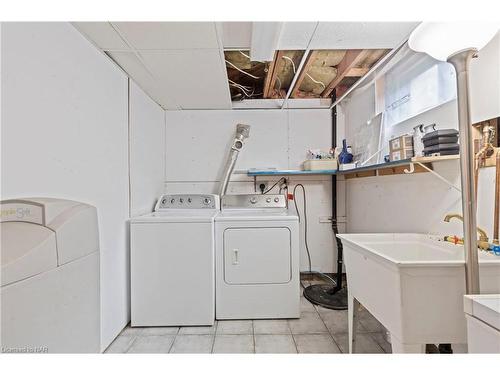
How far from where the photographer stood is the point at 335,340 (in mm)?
1703

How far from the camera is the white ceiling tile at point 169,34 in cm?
135

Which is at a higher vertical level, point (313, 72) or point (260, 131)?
point (313, 72)

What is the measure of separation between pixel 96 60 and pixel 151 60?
0.37m

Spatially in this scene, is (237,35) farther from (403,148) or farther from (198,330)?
(198,330)

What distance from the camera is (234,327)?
74.2 inches

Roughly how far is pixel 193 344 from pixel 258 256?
807mm

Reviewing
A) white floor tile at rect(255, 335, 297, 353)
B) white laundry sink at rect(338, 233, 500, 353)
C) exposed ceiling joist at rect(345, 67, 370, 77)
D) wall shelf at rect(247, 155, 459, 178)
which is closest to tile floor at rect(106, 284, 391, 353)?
white floor tile at rect(255, 335, 297, 353)

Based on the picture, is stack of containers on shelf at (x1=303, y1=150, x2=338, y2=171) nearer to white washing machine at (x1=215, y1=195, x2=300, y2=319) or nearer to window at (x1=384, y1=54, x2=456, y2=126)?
window at (x1=384, y1=54, x2=456, y2=126)

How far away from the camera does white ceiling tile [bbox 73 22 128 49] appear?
4.42 feet

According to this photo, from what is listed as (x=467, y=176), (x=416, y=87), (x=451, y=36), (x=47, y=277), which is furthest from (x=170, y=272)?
(x=416, y=87)
